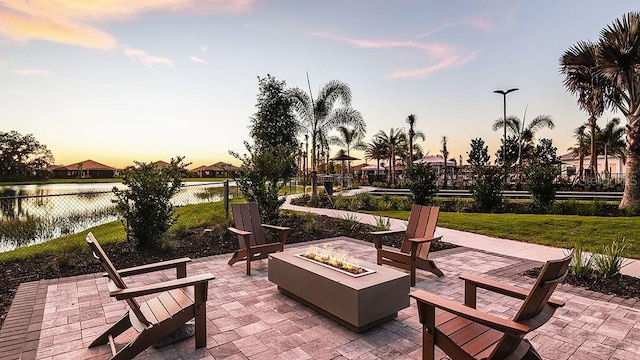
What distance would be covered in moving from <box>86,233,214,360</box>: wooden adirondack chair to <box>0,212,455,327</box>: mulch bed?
197 centimetres

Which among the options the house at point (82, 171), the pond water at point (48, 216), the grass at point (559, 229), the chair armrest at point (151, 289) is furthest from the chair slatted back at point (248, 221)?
the house at point (82, 171)

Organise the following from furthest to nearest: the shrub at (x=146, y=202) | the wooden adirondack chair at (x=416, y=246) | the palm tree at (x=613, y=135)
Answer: the palm tree at (x=613, y=135) → the shrub at (x=146, y=202) → the wooden adirondack chair at (x=416, y=246)

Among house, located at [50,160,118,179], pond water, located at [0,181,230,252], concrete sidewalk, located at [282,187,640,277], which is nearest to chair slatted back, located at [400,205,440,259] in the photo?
concrete sidewalk, located at [282,187,640,277]

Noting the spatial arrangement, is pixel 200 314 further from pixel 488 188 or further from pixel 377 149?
pixel 377 149

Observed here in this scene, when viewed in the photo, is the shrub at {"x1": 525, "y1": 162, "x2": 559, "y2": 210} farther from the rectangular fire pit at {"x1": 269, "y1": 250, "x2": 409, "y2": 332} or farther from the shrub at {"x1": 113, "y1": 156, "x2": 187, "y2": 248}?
the shrub at {"x1": 113, "y1": 156, "x2": 187, "y2": 248}

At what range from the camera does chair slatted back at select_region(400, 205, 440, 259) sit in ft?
16.4

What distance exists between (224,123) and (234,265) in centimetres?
1173

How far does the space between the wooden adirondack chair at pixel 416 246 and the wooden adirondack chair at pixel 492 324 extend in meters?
1.92

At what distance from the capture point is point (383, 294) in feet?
10.8

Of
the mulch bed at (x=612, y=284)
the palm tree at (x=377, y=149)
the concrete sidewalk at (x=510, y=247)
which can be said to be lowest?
the concrete sidewalk at (x=510, y=247)

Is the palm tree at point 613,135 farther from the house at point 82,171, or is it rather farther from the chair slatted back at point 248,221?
the house at point 82,171

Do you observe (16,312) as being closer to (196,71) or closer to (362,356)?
(362,356)

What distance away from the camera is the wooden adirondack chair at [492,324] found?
1.92m

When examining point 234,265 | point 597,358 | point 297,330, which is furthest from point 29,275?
point 597,358
